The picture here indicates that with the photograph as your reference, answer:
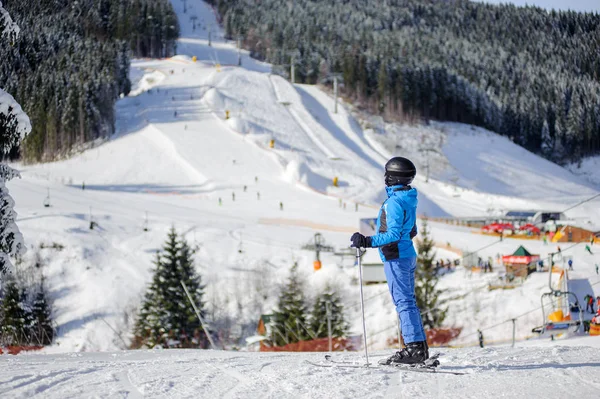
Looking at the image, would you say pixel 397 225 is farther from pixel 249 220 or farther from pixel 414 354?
pixel 249 220

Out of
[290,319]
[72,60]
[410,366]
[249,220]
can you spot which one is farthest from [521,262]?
[410,366]

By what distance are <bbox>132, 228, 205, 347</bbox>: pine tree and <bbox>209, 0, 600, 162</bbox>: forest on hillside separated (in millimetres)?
17377

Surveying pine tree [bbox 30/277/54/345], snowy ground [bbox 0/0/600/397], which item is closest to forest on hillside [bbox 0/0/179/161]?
snowy ground [bbox 0/0/600/397]

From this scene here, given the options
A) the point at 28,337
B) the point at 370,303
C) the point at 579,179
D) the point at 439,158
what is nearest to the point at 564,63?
the point at 370,303

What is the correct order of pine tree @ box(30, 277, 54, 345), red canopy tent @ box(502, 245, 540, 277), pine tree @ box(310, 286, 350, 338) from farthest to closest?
red canopy tent @ box(502, 245, 540, 277)
pine tree @ box(30, 277, 54, 345)
pine tree @ box(310, 286, 350, 338)

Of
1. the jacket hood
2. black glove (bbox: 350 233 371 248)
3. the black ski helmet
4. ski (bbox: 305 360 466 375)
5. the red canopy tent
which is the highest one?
the black ski helmet

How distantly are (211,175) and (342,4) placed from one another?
3731 inches

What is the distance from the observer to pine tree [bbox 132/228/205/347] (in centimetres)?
2194

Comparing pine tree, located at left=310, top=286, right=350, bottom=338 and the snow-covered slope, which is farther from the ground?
the snow-covered slope

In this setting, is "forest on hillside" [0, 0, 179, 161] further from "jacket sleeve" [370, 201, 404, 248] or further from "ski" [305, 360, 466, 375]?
"ski" [305, 360, 466, 375]

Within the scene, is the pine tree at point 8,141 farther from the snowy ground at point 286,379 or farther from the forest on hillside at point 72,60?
the snowy ground at point 286,379

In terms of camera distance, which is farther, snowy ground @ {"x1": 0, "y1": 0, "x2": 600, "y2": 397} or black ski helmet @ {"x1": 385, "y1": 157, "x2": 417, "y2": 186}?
black ski helmet @ {"x1": 385, "y1": 157, "x2": 417, "y2": 186}

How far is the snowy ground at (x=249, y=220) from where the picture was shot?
4.34 m

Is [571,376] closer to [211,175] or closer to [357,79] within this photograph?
[211,175]
